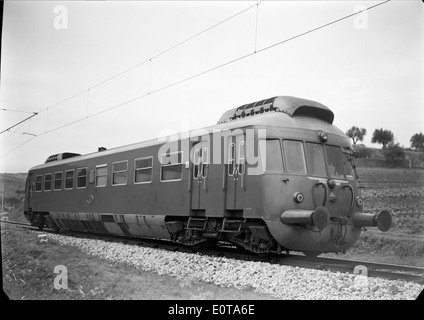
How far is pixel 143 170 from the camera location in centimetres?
1509

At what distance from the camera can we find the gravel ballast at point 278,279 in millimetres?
7188

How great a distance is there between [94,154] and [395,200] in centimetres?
1377

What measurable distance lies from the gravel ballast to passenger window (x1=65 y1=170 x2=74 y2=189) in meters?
9.20

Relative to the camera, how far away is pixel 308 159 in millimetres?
10750

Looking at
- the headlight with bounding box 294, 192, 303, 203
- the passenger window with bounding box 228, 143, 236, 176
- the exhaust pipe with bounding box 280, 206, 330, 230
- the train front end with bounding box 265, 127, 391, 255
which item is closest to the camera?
the exhaust pipe with bounding box 280, 206, 330, 230

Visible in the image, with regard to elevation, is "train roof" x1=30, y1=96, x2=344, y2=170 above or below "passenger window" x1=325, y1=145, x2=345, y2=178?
above

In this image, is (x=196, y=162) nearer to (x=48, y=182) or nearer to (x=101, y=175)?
(x=101, y=175)

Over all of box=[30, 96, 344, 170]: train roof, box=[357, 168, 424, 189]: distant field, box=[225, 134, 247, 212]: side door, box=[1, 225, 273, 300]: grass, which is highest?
box=[30, 96, 344, 170]: train roof

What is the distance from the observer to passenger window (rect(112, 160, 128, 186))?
52.9 ft

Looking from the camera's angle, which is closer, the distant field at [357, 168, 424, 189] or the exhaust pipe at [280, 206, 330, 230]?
the exhaust pipe at [280, 206, 330, 230]

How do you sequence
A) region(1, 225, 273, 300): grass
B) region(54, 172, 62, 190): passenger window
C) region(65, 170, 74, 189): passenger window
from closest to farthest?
region(1, 225, 273, 300): grass → region(65, 170, 74, 189): passenger window → region(54, 172, 62, 190): passenger window

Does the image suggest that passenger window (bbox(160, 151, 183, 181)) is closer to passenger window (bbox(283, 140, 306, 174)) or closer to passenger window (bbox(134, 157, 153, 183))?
passenger window (bbox(134, 157, 153, 183))

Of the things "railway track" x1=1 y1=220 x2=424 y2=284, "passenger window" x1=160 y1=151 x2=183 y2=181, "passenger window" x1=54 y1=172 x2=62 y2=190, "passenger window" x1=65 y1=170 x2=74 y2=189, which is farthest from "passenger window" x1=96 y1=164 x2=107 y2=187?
"railway track" x1=1 y1=220 x2=424 y2=284
